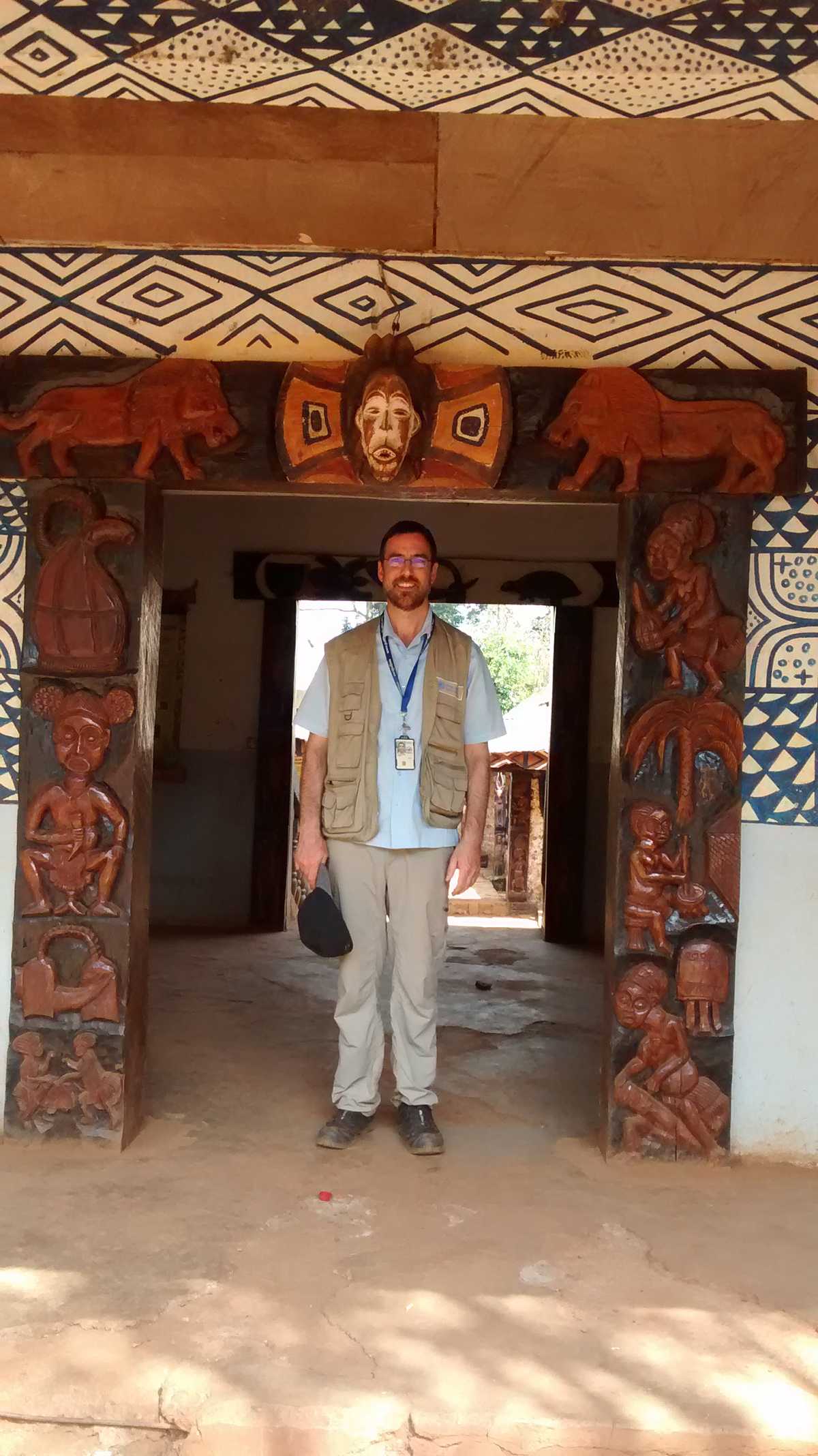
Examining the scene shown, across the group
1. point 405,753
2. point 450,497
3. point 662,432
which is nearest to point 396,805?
point 405,753

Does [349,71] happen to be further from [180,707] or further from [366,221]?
[180,707]

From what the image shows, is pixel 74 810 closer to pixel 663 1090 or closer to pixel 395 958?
pixel 395 958

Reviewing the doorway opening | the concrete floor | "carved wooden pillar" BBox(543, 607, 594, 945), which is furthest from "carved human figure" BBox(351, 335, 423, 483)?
"carved wooden pillar" BBox(543, 607, 594, 945)

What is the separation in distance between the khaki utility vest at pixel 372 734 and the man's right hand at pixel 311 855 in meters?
0.04

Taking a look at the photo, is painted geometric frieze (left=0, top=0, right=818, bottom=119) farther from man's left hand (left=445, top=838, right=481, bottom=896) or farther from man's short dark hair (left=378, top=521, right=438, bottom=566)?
man's left hand (left=445, top=838, right=481, bottom=896)

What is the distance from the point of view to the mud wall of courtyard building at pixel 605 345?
3.30 meters

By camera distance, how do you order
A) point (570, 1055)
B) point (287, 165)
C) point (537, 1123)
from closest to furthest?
1. point (287, 165)
2. point (537, 1123)
3. point (570, 1055)

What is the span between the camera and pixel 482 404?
332cm

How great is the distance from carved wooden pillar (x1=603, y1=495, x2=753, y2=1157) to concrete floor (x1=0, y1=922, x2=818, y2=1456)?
0.19 meters

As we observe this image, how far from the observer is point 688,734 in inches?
131

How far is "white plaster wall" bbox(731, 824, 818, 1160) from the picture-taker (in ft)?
11.1

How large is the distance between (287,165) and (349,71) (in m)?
0.28

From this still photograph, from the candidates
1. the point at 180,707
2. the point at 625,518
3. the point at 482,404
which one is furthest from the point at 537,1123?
the point at 180,707

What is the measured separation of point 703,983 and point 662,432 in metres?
1.53
